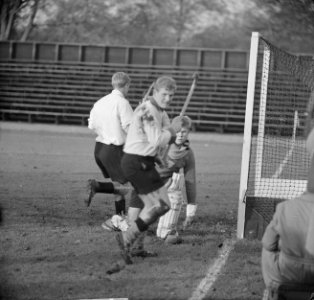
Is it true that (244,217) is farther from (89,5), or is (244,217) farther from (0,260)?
(89,5)

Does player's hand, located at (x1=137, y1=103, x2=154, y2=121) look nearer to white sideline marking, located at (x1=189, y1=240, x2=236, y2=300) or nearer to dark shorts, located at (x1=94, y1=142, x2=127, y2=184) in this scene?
white sideline marking, located at (x1=189, y1=240, x2=236, y2=300)

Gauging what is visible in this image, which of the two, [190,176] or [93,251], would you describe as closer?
[93,251]

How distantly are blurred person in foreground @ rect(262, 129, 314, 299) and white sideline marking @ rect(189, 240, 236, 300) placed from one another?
0.85 metres

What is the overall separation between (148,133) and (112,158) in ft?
5.70

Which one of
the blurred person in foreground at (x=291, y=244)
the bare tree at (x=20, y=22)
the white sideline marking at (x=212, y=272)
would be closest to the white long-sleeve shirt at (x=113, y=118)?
the white sideline marking at (x=212, y=272)

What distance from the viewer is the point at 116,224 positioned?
315 inches

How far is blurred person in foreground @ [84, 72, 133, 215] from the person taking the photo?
7.96 m

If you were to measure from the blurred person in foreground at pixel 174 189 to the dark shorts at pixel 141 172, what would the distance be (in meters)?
0.84

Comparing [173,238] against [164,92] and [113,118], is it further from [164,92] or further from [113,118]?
[164,92]

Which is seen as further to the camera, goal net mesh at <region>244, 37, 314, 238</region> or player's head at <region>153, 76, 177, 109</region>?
goal net mesh at <region>244, 37, 314, 238</region>

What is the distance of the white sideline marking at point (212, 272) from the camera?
5.74m

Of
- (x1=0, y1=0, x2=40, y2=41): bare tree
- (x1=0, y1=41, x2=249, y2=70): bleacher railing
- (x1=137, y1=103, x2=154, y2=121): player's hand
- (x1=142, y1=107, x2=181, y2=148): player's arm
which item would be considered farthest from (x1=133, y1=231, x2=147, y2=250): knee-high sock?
(x1=0, y1=0, x2=40, y2=41): bare tree

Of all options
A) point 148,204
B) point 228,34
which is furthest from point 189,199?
point 228,34

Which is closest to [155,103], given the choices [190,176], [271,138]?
[190,176]
